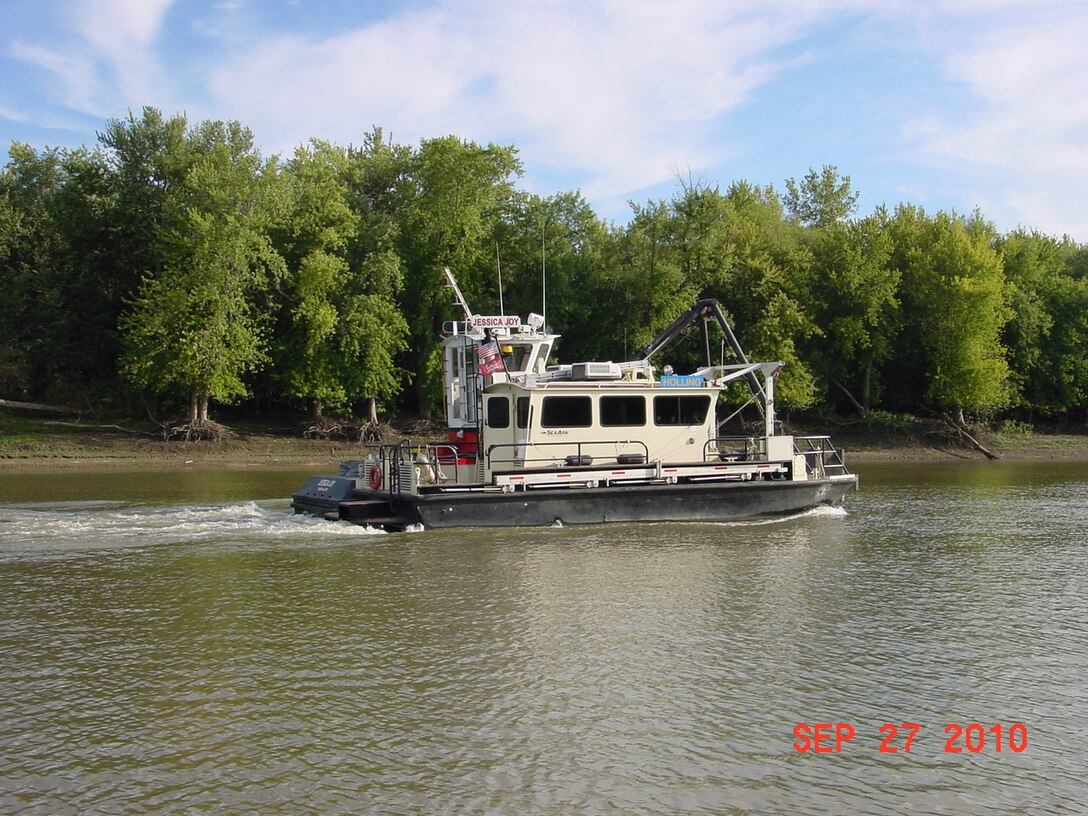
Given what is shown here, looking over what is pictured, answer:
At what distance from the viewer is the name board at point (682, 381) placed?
1773 centimetres

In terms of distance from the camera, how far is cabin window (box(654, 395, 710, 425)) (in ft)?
58.6

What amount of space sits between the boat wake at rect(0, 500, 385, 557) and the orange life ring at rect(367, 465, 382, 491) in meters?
1.01

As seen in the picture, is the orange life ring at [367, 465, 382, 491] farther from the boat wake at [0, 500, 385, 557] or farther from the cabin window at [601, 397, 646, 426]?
the cabin window at [601, 397, 646, 426]

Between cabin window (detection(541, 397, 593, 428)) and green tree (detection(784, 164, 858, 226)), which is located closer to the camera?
cabin window (detection(541, 397, 593, 428))

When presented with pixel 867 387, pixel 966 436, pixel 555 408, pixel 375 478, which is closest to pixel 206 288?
pixel 375 478

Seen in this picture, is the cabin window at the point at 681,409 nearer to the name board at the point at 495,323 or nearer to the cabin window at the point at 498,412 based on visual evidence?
the cabin window at the point at 498,412

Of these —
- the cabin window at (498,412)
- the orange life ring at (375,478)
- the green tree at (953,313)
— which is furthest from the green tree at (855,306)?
the orange life ring at (375,478)

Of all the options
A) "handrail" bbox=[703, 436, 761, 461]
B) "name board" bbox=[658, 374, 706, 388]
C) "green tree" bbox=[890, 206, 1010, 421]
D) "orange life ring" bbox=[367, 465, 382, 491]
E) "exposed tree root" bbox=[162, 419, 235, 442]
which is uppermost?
"green tree" bbox=[890, 206, 1010, 421]

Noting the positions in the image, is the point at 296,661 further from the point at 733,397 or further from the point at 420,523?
the point at 733,397

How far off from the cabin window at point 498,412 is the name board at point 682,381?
117 inches

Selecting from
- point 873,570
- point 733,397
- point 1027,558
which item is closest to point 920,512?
point 1027,558

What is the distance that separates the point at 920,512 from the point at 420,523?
10.5 m
